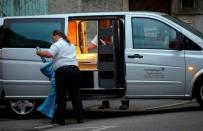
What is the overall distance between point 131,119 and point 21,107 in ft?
7.74

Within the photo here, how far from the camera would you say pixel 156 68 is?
13328mm

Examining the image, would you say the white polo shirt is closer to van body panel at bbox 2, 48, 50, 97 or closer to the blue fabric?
the blue fabric

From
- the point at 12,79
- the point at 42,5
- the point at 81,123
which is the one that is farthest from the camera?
the point at 42,5

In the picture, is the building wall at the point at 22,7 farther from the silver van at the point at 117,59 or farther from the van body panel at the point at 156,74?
the van body panel at the point at 156,74

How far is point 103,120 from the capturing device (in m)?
13.3

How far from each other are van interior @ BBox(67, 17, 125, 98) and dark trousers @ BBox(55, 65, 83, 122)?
0.87 m

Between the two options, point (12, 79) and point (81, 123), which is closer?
point (81, 123)

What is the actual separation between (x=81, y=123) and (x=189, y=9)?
9.91 meters

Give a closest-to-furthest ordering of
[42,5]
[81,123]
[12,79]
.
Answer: [81,123] < [12,79] < [42,5]

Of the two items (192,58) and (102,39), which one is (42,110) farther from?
(192,58)

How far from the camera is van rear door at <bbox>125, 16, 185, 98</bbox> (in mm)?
13328

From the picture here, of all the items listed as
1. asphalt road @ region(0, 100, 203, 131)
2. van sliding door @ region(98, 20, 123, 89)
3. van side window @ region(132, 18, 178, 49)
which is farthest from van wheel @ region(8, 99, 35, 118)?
van side window @ region(132, 18, 178, 49)

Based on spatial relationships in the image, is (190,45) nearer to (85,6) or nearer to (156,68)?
(156,68)

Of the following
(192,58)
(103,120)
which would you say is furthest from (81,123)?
(192,58)
